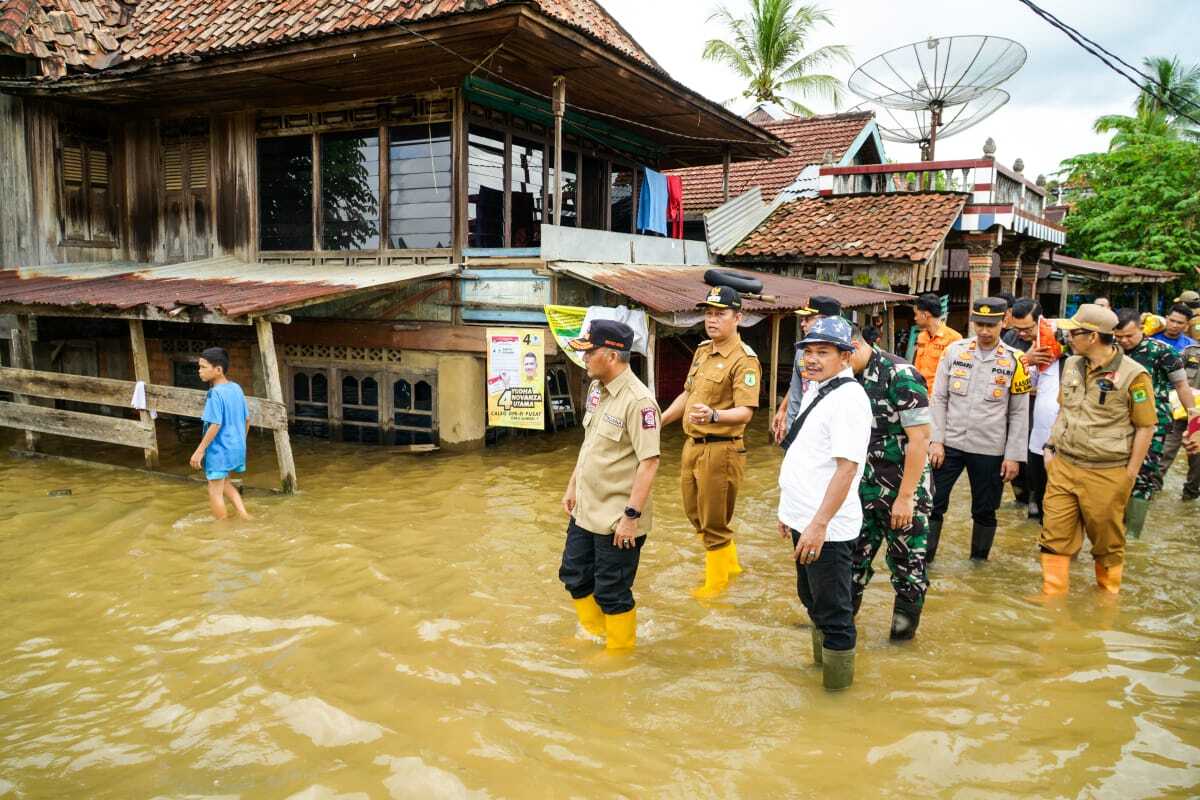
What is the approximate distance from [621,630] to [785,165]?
1515 cm

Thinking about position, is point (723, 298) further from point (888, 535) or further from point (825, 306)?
point (888, 535)

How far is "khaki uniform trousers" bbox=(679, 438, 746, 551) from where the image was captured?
520 centimetres

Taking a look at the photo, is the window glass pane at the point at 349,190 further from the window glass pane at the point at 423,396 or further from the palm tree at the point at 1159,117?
the palm tree at the point at 1159,117

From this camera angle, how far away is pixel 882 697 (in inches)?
154

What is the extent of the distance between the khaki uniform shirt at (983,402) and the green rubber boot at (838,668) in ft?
7.58

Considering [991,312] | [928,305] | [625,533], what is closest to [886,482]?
[625,533]

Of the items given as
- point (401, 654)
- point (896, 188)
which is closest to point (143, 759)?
point (401, 654)

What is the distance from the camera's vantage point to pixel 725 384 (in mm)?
5211

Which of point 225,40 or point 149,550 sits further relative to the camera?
point 225,40

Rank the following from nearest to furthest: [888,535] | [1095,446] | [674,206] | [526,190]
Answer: [888,535], [1095,446], [526,190], [674,206]

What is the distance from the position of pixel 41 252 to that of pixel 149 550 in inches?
296

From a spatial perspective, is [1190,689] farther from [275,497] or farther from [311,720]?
[275,497]

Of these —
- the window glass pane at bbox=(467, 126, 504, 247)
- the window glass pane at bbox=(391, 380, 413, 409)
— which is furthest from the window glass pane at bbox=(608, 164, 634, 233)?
the window glass pane at bbox=(391, 380, 413, 409)

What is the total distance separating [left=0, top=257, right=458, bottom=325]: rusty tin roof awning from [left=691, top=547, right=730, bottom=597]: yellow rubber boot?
Answer: 4.82 m
